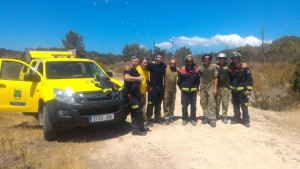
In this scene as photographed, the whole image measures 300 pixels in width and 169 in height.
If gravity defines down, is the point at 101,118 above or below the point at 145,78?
below

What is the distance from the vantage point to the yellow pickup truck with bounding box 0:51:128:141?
7.42 meters

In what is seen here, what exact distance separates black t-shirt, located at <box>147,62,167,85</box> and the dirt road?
122cm

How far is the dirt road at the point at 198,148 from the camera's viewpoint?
638 cm

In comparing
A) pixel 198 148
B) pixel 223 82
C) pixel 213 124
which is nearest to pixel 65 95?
pixel 198 148

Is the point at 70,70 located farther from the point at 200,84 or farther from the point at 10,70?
the point at 200,84

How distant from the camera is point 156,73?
342 inches

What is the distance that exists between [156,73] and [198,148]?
2423mm

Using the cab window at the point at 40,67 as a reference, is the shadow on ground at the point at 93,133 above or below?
below

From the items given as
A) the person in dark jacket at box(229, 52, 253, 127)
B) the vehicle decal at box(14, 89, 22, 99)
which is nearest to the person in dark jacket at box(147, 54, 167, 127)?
the person in dark jacket at box(229, 52, 253, 127)

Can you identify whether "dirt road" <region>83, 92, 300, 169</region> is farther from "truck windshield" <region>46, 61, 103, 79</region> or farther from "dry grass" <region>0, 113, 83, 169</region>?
"truck windshield" <region>46, 61, 103, 79</region>

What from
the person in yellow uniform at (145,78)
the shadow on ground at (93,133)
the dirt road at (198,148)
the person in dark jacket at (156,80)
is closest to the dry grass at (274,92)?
the dirt road at (198,148)

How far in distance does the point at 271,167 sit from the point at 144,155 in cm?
244

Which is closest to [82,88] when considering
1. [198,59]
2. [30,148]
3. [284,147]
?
[30,148]

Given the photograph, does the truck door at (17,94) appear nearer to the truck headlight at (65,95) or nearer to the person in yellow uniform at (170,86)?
the truck headlight at (65,95)
